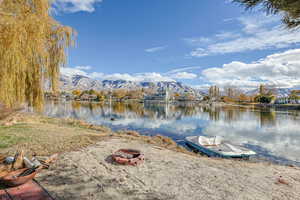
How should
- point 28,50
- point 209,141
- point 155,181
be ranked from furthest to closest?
point 209,141
point 155,181
point 28,50

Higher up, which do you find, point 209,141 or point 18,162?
point 18,162

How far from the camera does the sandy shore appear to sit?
4.28 meters

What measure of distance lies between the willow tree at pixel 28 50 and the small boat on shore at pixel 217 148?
11.5 m

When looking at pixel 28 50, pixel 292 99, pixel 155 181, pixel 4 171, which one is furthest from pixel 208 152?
pixel 292 99

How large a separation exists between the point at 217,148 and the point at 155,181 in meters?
9.52

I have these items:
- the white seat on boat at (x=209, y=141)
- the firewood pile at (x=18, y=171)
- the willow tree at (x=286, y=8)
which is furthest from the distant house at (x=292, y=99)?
the firewood pile at (x=18, y=171)

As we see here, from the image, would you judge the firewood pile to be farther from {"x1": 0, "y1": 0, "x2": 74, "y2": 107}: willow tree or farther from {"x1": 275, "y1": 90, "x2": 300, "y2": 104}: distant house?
{"x1": 275, "y1": 90, "x2": 300, "y2": 104}: distant house

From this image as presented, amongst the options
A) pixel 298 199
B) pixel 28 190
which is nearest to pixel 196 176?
pixel 298 199

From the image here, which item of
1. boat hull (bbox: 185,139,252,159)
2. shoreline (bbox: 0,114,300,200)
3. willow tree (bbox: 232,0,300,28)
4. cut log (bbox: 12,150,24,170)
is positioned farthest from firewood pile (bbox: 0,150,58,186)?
boat hull (bbox: 185,139,252,159)

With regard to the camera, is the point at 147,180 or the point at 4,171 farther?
the point at 147,180

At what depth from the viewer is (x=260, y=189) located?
207 inches

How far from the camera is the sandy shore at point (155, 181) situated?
428 centimetres

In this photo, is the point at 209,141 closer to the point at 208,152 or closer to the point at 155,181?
the point at 208,152

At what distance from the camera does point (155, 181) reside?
5070 millimetres
